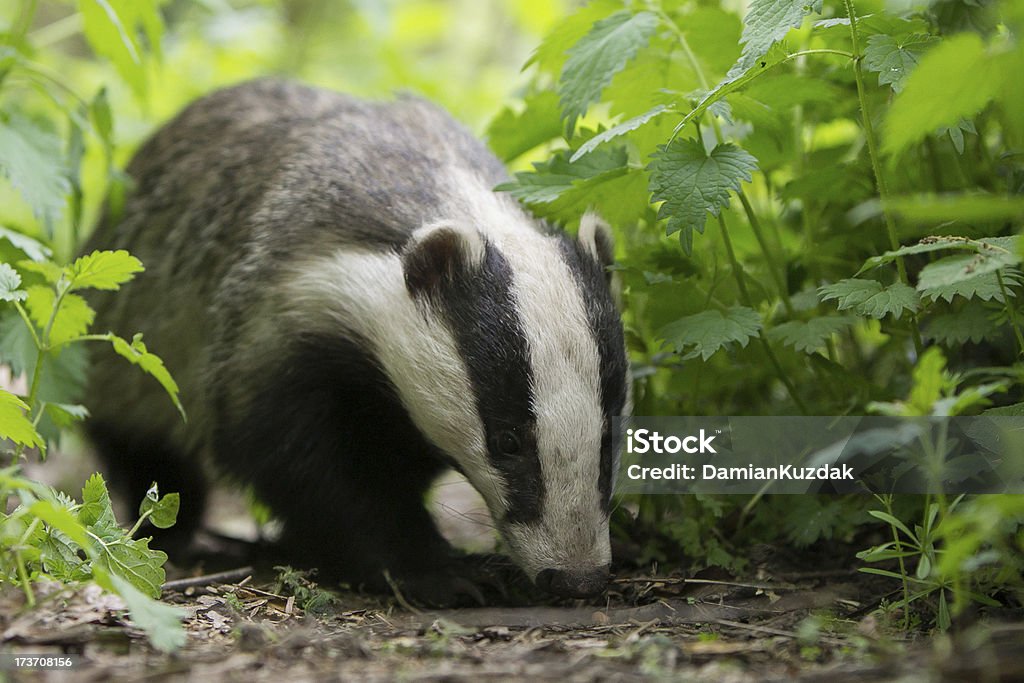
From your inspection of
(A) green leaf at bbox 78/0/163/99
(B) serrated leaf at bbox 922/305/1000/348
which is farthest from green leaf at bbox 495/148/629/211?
(A) green leaf at bbox 78/0/163/99

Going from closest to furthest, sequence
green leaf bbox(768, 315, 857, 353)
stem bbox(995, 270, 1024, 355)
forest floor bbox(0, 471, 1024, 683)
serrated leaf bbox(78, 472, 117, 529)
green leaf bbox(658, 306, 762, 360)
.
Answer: forest floor bbox(0, 471, 1024, 683)
stem bbox(995, 270, 1024, 355)
serrated leaf bbox(78, 472, 117, 529)
green leaf bbox(658, 306, 762, 360)
green leaf bbox(768, 315, 857, 353)

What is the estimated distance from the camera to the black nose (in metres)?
2.80

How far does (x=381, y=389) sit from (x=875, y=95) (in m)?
1.80

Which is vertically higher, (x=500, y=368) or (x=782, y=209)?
(x=782, y=209)

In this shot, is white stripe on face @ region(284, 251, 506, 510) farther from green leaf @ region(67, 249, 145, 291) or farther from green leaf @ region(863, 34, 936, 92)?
green leaf @ region(863, 34, 936, 92)

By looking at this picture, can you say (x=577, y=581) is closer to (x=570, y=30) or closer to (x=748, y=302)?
(x=748, y=302)

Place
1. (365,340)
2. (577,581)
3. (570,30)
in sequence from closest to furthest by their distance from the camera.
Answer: (577,581)
(365,340)
(570,30)

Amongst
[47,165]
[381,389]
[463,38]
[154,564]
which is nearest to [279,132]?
[47,165]

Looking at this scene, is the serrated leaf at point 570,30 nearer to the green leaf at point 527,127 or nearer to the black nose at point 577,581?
the green leaf at point 527,127

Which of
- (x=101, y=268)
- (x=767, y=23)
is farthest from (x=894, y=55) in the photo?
(x=101, y=268)

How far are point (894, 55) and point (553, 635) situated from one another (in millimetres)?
1717

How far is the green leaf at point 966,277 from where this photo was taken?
7.50 feet

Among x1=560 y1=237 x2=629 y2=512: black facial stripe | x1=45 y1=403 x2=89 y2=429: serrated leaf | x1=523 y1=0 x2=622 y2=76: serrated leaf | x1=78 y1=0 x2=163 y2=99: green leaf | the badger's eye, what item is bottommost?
the badger's eye

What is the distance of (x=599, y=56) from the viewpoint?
2984mm
